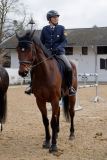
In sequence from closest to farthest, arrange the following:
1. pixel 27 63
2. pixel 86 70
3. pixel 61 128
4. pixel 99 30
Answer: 1. pixel 27 63
2. pixel 61 128
3. pixel 86 70
4. pixel 99 30

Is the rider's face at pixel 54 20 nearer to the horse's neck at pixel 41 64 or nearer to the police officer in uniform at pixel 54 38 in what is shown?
the police officer in uniform at pixel 54 38

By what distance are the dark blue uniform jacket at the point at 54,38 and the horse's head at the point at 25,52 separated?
86 cm

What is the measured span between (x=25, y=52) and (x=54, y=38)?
120cm

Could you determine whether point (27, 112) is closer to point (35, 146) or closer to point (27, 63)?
point (35, 146)

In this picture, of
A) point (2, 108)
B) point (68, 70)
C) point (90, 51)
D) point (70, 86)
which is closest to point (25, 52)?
point (68, 70)

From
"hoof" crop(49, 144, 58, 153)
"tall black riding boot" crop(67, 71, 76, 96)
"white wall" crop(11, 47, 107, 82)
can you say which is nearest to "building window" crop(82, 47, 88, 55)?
"white wall" crop(11, 47, 107, 82)

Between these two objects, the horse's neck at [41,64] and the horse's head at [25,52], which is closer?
the horse's head at [25,52]

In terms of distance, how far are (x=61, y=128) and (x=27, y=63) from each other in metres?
3.57

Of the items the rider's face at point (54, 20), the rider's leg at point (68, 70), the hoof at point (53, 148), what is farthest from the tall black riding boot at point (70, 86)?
the hoof at point (53, 148)

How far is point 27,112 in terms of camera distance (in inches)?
547

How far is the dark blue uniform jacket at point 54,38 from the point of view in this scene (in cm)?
797

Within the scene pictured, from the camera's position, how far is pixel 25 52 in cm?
697

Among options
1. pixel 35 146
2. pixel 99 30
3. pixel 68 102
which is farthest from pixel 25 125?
pixel 99 30

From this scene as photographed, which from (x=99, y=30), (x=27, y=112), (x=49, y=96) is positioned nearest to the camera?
(x=49, y=96)
